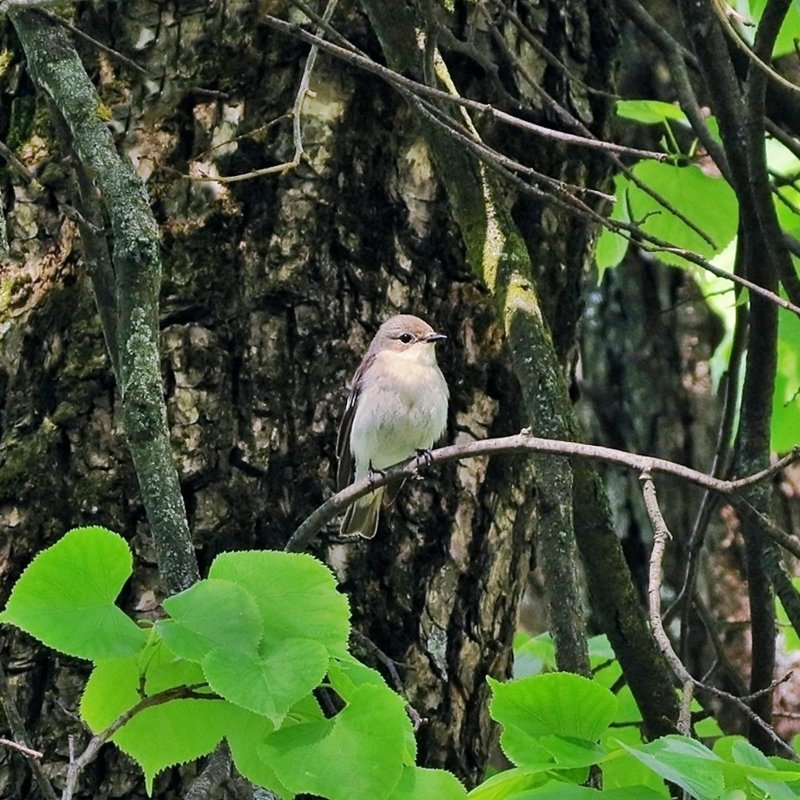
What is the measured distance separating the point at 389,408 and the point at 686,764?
10.0 feet

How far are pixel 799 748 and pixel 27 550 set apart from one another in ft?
8.86

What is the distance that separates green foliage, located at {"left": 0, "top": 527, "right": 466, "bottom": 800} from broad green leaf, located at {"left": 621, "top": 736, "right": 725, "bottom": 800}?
0.29 metres

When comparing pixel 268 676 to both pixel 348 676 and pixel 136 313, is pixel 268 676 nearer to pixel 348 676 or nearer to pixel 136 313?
pixel 348 676

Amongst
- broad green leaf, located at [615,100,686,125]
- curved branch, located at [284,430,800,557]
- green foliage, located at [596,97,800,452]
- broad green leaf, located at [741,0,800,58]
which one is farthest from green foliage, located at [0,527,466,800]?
broad green leaf, located at [741,0,800,58]

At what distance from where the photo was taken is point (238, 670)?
4.93 ft

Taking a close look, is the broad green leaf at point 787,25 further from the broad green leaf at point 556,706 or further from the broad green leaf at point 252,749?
the broad green leaf at point 252,749

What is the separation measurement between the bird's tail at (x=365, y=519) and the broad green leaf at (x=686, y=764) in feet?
5.04

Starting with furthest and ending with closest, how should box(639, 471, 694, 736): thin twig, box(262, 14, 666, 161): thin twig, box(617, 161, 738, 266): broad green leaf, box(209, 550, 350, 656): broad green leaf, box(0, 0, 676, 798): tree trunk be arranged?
box(617, 161, 738, 266): broad green leaf < box(0, 0, 676, 798): tree trunk < box(262, 14, 666, 161): thin twig < box(639, 471, 694, 736): thin twig < box(209, 550, 350, 656): broad green leaf

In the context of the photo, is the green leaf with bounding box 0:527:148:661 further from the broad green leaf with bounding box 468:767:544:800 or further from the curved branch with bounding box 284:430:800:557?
the curved branch with bounding box 284:430:800:557

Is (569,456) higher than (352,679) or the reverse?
higher

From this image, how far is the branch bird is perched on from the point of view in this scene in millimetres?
3182

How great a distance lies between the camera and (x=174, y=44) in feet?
10.1

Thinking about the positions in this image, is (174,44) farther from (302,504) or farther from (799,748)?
(799,748)

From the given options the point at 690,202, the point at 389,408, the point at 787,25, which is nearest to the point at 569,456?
the point at 690,202
